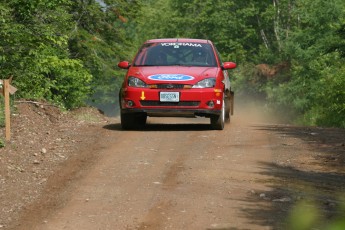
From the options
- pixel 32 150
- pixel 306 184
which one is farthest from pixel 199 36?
pixel 306 184

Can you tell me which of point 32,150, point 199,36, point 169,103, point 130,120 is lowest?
point 199,36

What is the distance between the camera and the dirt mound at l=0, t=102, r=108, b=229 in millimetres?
9539

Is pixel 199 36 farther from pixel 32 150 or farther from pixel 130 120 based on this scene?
pixel 32 150

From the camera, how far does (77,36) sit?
26.3 meters

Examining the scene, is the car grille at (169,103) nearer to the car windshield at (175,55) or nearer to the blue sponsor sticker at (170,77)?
the blue sponsor sticker at (170,77)

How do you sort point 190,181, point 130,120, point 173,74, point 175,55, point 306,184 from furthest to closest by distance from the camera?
point 175,55 < point 130,120 < point 173,74 < point 190,181 < point 306,184

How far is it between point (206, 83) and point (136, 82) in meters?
1.22

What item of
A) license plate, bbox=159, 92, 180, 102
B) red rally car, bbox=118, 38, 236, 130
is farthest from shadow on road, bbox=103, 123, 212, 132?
license plate, bbox=159, 92, 180, 102

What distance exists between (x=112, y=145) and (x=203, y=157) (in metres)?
2.01

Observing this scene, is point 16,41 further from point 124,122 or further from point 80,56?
point 80,56

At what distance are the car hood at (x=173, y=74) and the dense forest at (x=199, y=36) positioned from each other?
79.7 inches

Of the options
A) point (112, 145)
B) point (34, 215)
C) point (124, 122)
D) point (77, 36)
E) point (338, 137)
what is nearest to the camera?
point (34, 215)

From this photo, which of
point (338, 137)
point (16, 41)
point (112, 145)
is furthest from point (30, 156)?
point (338, 137)

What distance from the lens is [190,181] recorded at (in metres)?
10.3
